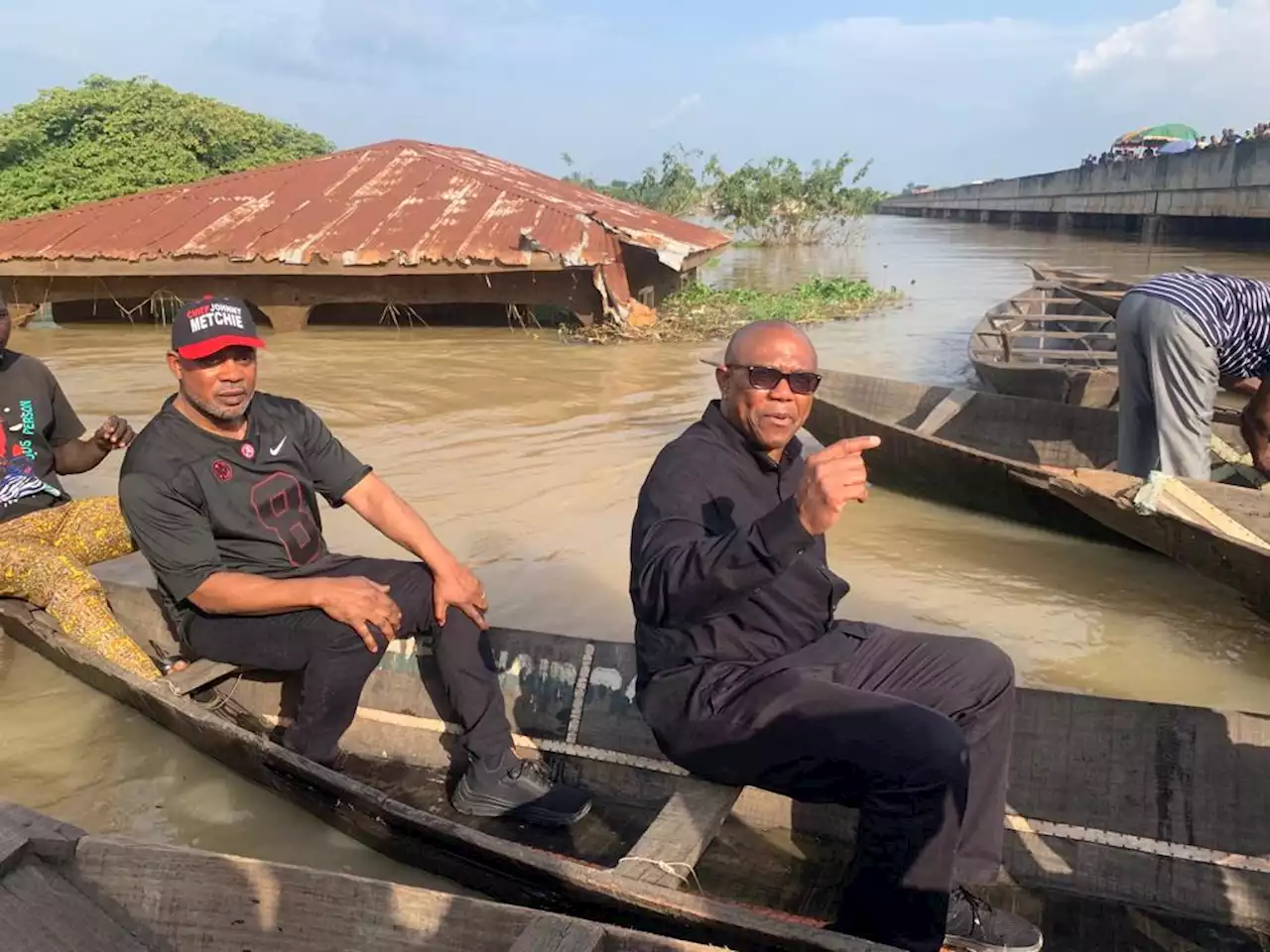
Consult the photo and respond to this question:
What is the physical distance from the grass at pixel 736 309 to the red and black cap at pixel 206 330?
909 centimetres

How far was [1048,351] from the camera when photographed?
930 centimetres

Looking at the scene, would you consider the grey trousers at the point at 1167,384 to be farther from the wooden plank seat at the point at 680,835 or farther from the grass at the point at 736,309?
the grass at the point at 736,309

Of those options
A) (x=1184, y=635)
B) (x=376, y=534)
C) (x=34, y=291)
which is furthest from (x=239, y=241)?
(x=1184, y=635)

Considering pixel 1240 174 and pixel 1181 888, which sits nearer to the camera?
pixel 1181 888

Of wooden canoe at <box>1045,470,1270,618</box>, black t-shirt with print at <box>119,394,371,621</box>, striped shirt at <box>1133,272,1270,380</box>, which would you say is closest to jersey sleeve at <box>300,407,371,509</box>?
black t-shirt with print at <box>119,394,371,621</box>

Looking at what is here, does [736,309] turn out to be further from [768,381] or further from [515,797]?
[768,381]

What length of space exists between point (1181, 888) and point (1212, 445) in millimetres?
3715

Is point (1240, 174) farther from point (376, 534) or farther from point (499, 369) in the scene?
point (376, 534)

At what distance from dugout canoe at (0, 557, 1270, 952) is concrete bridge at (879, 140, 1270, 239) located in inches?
900

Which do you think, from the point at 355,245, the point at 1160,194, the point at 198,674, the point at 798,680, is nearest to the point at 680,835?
the point at 798,680

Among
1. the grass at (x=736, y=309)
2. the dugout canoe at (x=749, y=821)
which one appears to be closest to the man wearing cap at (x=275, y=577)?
the dugout canoe at (x=749, y=821)

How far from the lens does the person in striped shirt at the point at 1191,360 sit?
480 centimetres

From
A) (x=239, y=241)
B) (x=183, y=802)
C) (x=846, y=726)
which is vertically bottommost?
(x=183, y=802)

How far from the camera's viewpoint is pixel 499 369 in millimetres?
11234
